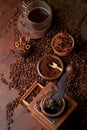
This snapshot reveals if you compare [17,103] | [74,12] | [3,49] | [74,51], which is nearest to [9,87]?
[17,103]

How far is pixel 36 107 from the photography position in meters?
1.45

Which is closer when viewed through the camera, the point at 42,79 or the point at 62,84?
the point at 62,84

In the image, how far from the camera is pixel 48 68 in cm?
160

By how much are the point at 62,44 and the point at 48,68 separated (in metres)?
0.12

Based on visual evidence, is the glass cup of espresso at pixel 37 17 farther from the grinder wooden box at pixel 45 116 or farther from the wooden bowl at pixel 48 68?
the grinder wooden box at pixel 45 116

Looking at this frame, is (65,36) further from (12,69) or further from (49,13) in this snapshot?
(12,69)

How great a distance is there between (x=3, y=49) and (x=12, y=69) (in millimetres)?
116

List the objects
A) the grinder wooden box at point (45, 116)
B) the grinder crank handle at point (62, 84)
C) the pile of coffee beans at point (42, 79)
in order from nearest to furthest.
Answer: the grinder crank handle at point (62, 84)
the grinder wooden box at point (45, 116)
the pile of coffee beans at point (42, 79)

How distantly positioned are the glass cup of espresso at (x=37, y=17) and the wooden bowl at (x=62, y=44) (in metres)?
0.08

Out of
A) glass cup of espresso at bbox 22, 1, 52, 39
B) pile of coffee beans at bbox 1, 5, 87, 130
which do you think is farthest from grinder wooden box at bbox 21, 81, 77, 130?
glass cup of espresso at bbox 22, 1, 52, 39

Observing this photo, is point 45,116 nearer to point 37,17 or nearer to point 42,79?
point 42,79

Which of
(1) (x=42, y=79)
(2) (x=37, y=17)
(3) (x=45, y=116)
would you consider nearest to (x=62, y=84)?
(3) (x=45, y=116)

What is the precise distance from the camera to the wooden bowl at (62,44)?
160 cm

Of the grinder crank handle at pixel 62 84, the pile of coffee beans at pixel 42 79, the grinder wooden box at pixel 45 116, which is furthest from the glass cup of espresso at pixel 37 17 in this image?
the grinder crank handle at pixel 62 84
